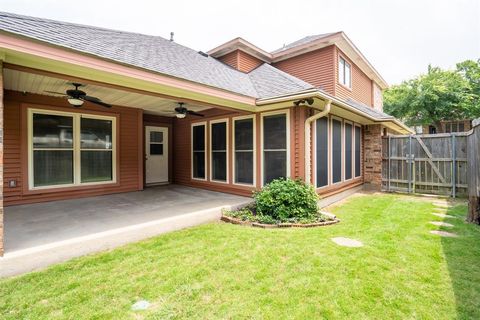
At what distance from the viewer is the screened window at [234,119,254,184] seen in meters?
6.54

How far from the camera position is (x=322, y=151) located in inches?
250

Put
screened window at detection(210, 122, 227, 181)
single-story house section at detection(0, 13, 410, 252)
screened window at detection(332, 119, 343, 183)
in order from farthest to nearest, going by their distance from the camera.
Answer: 1. screened window at detection(210, 122, 227, 181)
2. screened window at detection(332, 119, 343, 183)
3. single-story house section at detection(0, 13, 410, 252)

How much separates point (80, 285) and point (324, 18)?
39.6ft

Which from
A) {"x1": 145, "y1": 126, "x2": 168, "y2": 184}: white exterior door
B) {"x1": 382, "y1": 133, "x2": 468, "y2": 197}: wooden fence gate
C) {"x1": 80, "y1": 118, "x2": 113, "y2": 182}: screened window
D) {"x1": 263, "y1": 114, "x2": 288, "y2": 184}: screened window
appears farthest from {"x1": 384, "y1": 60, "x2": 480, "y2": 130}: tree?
{"x1": 80, "y1": 118, "x2": 113, "y2": 182}: screened window

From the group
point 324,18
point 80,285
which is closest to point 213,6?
point 324,18

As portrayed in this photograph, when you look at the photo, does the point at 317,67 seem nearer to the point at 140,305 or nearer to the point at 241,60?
the point at 241,60

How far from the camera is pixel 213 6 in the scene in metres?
8.65

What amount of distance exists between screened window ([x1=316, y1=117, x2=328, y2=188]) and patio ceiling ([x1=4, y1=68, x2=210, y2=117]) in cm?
359

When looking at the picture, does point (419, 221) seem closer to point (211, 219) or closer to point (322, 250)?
point (322, 250)

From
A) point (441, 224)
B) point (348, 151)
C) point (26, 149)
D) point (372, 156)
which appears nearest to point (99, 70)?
point (26, 149)

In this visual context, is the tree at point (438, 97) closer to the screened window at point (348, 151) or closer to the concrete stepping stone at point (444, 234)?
the screened window at point (348, 151)

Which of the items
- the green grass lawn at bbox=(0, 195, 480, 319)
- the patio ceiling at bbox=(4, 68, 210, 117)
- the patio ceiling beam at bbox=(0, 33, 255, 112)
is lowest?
the green grass lawn at bbox=(0, 195, 480, 319)

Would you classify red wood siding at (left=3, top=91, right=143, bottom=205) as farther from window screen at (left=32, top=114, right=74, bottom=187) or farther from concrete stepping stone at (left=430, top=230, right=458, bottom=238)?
concrete stepping stone at (left=430, top=230, right=458, bottom=238)

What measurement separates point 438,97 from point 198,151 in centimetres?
1817
